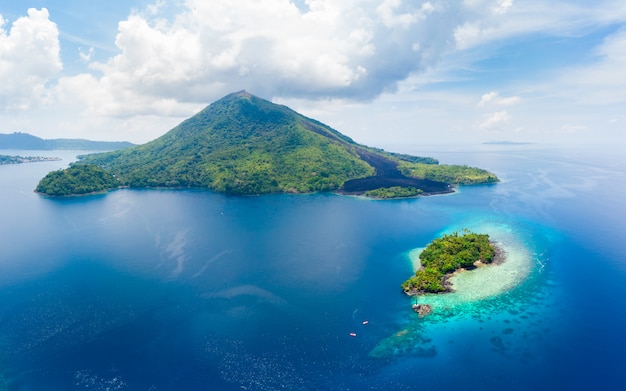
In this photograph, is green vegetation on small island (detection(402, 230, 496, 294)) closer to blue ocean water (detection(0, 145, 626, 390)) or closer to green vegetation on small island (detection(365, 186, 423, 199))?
blue ocean water (detection(0, 145, 626, 390))

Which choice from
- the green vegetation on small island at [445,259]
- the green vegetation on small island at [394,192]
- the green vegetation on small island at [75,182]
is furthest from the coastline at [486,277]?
the green vegetation on small island at [75,182]

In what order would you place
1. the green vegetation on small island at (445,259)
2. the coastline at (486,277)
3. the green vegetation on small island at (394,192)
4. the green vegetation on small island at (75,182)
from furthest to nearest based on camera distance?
the green vegetation on small island at (75,182), the green vegetation on small island at (394,192), the green vegetation on small island at (445,259), the coastline at (486,277)

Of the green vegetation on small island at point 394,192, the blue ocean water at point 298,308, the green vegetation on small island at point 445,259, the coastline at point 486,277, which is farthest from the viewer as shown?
the green vegetation on small island at point 394,192

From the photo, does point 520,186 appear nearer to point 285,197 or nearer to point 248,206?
point 285,197

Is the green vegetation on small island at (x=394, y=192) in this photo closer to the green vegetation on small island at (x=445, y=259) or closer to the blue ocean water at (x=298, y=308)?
the blue ocean water at (x=298, y=308)

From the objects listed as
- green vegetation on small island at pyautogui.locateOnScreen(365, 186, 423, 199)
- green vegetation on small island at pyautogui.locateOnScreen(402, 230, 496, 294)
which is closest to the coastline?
green vegetation on small island at pyautogui.locateOnScreen(402, 230, 496, 294)

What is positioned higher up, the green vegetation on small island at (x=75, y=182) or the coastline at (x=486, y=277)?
the green vegetation on small island at (x=75, y=182)

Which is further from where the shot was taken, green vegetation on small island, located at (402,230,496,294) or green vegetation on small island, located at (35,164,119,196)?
green vegetation on small island, located at (35,164,119,196)
